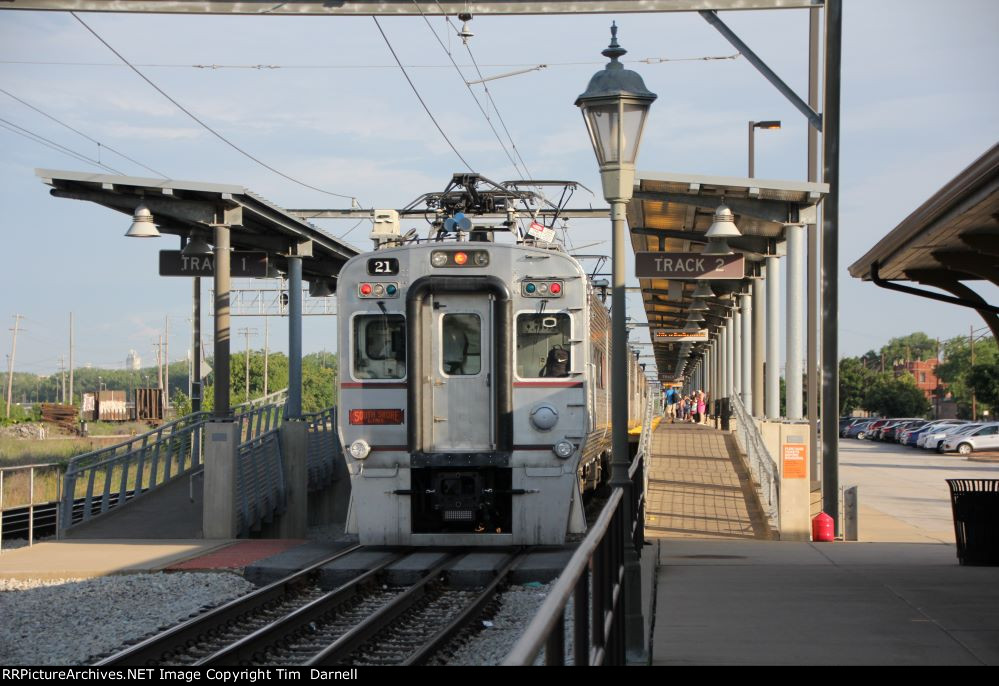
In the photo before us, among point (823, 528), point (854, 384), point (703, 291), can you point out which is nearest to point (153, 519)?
point (823, 528)

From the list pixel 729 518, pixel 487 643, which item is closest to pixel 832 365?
pixel 729 518

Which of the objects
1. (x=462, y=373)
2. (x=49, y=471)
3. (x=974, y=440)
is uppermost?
(x=462, y=373)

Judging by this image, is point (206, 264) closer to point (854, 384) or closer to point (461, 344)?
point (461, 344)

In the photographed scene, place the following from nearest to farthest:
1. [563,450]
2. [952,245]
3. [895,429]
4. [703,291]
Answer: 1. [952,245]
2. [563,450]
3. [703,291]
4. [895,429]

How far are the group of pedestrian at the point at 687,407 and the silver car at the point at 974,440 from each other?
12.4 m

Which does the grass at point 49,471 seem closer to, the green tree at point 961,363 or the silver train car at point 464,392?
the silver train car at point 464,392

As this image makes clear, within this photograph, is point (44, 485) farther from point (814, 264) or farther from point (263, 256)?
point (814, 264)

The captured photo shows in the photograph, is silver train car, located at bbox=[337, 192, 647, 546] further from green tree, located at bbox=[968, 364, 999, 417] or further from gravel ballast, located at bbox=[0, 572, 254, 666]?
green tree, located at bbox=[968, 364, 999, 417]

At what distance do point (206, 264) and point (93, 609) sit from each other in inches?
371

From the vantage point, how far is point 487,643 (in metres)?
9.41

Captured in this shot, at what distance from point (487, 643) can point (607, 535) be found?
358 cm

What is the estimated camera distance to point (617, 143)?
337 inches

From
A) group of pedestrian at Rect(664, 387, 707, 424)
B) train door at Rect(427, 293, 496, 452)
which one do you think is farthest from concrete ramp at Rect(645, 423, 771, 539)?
group of pedestrian at Rect(664, 387, 707, 424)

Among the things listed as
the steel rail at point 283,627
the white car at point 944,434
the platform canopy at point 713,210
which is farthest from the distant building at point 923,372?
the steel rail at point 283,627
